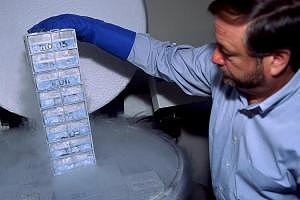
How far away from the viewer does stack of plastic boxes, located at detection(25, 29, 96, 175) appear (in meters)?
0.71

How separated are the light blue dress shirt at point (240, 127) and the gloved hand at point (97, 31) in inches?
1.0

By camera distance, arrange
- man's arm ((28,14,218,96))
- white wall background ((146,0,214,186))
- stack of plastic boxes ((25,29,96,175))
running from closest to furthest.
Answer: stack of plastic boxes ((25,29,96,175)) → man's arm ((28,14,218,96)) → white wall background ((146,0,214,186))

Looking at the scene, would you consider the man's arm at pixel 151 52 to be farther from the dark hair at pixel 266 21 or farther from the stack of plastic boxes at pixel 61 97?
the dark hair at pixel 266 21

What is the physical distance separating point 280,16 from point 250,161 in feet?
0.91

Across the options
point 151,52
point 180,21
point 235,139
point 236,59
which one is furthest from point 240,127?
point 180,21

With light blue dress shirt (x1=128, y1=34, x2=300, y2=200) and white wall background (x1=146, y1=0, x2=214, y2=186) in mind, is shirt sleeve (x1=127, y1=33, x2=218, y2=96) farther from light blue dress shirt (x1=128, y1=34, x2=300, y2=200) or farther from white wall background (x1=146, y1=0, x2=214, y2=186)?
white wall background (x1=146, y1=0, x2=214, y2=186)

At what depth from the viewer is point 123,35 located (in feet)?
2.74

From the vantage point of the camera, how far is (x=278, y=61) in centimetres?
63

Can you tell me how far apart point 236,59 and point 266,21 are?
3.3 inches

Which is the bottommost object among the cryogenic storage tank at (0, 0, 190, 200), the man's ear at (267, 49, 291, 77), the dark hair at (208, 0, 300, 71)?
the cryogenic storage tank at (0, 0, 190, 200)

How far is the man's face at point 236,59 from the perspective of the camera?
2.00 ft

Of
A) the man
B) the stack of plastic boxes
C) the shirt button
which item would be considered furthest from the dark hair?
the stack of plastic boxes

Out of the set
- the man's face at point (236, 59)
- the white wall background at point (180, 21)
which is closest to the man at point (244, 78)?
the man's face at point (236, 59)

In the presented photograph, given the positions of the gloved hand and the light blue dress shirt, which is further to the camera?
the gloved hand
